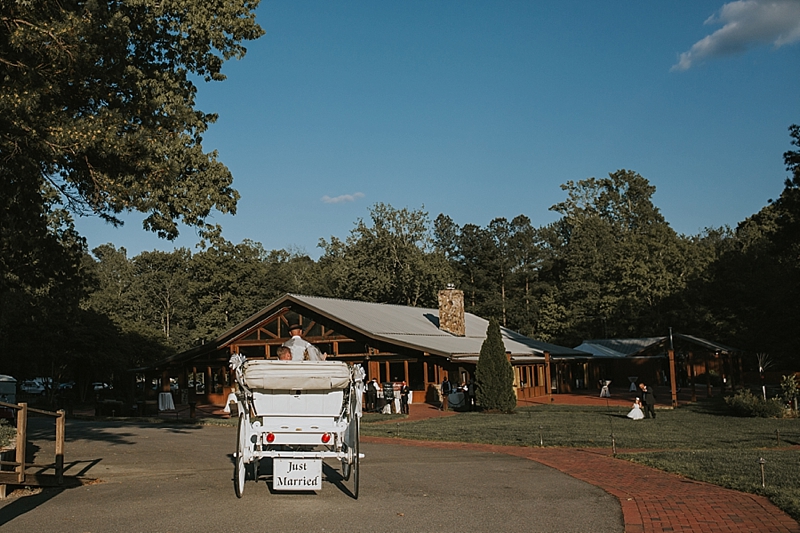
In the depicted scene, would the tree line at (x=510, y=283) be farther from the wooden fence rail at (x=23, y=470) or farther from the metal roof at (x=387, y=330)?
the wooden fence rail at (x=23, y=470)

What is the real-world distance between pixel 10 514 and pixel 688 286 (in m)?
55.6

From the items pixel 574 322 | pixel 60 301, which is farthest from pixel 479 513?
pixel 574 322

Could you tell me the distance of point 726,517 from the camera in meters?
8.66

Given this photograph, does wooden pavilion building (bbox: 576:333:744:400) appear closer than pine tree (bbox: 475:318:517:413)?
No

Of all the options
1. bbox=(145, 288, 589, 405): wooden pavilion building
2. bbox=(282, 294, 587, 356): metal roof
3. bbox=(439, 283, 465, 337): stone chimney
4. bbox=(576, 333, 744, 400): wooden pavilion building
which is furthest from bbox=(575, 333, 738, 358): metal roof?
bbox=(439, 283, 465, 337): stone chimney

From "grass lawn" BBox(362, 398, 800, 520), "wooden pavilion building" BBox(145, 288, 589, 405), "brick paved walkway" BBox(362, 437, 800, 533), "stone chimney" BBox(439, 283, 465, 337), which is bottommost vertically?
"brick paved walkway" BBox(362, 437, 800, 533)

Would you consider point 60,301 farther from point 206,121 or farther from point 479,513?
point 479,513

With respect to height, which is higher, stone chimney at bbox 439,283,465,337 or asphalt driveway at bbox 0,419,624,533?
stone chimney at bbox 439,283,465,337

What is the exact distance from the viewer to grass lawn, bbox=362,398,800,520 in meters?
11.5

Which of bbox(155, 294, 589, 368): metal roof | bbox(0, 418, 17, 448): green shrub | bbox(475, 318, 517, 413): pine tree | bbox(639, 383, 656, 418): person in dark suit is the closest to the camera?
bbox(0, 418, 17, 448): green shrub

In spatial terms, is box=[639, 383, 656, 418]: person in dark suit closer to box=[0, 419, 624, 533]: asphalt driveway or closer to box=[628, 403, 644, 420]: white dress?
box=[628, 403, 644, 420]: white dress

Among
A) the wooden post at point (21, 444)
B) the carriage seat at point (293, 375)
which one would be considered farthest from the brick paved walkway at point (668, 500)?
the wooden post at point (21, 444)

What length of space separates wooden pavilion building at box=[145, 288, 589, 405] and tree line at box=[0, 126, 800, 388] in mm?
7749

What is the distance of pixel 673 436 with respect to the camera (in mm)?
18578
